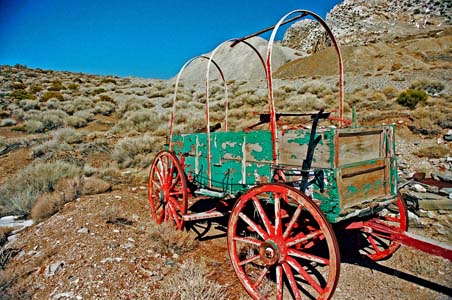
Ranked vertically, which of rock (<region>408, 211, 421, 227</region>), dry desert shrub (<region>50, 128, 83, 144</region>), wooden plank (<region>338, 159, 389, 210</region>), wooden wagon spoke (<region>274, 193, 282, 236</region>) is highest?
dry desert shrub (<region>50, 128, 83, 144</region>)

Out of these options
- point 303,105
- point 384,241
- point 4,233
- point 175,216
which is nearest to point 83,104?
point 303,105

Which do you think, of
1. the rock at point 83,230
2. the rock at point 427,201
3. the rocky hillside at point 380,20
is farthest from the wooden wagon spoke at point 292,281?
the rocky hillside at point 380,20

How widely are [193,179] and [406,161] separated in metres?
5.62

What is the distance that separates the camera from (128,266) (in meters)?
3.44

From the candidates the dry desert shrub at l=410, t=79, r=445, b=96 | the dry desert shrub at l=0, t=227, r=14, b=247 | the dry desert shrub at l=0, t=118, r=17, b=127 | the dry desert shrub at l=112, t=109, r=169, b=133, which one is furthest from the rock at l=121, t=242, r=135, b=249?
the dry desert shrub at l=410, t=79, r=445, b=96

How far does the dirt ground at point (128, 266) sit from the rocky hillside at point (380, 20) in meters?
50.3

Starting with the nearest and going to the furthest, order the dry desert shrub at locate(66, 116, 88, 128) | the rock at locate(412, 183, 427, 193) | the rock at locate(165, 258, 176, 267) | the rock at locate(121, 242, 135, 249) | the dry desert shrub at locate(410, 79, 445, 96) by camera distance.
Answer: the rock at locate(165, 258, 176, 267) < the rock at locate(121, 242, 135, 249) < the rock at locate(412, 183, 427, 193) < the dry desert shrub at locate(66, 116, 88, 128) < the dry desert shrub at locate(410, 79, 445, 96)

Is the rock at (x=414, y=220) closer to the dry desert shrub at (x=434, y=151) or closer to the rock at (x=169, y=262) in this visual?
the dry desert shrub at (x=434, y=151)

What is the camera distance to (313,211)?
228 centimetres

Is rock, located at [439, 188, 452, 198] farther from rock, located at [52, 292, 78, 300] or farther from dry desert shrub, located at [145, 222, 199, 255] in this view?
rock, located at [52, 292, 78, 300]

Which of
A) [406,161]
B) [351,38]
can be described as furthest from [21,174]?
[351,38]

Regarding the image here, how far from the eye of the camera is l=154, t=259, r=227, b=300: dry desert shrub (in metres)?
2.75

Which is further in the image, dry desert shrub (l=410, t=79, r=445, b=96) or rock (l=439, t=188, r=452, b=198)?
dry desert shrub (l=410, t=79, r=445, b=96)

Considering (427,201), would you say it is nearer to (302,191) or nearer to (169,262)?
(302,191)
